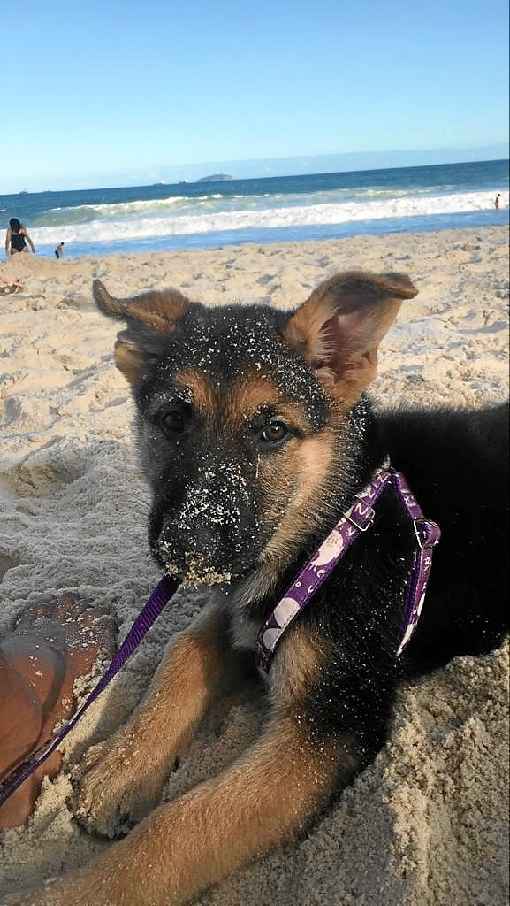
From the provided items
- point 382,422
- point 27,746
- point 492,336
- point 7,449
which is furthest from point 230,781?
point 492,336

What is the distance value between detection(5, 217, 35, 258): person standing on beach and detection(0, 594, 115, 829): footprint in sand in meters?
1.66

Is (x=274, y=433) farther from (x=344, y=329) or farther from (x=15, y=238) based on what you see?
(x=15, y=238)

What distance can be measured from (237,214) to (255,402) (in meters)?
23.6

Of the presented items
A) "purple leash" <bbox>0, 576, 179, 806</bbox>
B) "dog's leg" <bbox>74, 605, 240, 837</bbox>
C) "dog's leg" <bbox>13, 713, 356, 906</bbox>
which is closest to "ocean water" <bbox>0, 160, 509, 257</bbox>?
"purple leash" <bbox>0, 576, 179, 806</bbox>

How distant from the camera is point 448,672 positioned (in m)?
2.92

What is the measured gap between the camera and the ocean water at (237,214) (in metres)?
4.63

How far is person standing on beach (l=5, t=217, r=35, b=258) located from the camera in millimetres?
2775

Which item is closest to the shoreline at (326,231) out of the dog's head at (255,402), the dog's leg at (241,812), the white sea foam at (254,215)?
the white sea foam at (254,215)

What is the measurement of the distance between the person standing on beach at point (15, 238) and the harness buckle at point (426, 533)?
2093 mm

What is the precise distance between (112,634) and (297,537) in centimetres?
108

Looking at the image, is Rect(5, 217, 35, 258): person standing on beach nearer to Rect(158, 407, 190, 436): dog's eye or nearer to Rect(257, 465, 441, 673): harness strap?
Rect(158, 407, 190, 436): dog's eye

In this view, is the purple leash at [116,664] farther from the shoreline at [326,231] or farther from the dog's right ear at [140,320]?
the shoreline at [326,231]

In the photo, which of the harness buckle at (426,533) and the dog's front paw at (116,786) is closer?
the dog's front paw at (116,786)

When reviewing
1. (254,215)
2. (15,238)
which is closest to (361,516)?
(15,238)
